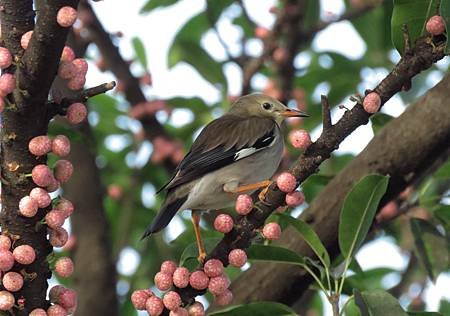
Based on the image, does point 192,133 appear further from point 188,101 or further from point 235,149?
point 235,149

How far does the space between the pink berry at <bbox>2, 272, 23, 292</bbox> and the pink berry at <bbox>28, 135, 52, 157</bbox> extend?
388 millimetres

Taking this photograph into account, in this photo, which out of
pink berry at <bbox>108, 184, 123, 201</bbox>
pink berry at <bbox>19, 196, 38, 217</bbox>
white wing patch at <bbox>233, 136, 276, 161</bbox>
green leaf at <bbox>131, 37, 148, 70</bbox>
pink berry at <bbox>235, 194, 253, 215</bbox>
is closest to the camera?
pink berry at <bbox>19, 196, 38, 217</bbox>

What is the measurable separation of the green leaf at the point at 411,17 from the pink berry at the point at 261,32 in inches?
119

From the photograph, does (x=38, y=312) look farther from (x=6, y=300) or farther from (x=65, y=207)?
(x=65, y=207)

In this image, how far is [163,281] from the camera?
2861mm

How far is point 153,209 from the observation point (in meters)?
6.28

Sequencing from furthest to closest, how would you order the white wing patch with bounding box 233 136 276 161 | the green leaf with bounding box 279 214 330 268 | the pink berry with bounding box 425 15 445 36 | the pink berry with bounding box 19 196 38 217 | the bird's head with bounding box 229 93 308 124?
1. the bird's head with bounding box 229 93 308 124
2. the white wing patch with bounding box 233 136 276 161
3. the green leaf with bounding box 279 214 330 268
4. the pink berry with bounding box 425 15 445 36
5. the pink berry with bounding box 19 196 38 217

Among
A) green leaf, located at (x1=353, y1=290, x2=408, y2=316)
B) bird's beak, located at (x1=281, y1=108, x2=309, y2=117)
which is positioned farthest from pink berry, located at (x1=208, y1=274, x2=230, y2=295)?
bird's beak, located at (x1=281, y1=108, x2=309, y2=117)

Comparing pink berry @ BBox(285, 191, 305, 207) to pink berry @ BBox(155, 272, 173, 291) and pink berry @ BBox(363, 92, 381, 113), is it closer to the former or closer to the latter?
pink berry @ BBox(363, 92, 381, 113)

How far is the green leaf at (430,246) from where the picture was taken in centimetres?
429

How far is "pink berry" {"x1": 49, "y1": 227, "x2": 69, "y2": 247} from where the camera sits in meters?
2.68

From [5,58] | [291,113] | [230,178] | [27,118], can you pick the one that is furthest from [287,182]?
[291,113]

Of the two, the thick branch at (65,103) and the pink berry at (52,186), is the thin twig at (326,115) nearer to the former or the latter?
the thick branch at (65,103)

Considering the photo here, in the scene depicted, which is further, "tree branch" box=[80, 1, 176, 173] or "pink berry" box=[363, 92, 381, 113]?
"tree branch" box=[80, 1, 176, 173]
